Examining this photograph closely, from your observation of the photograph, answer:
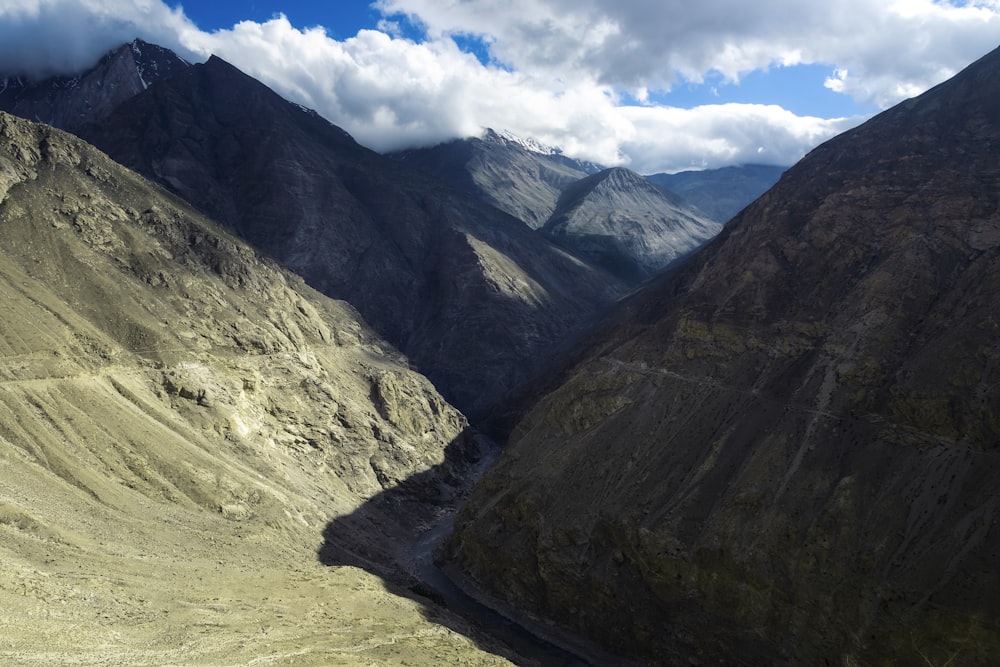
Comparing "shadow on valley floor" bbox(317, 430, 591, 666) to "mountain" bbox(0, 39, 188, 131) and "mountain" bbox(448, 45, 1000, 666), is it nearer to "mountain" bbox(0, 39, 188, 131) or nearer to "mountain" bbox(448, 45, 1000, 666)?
"mountain" bbox(448, 45, 1000, 666)

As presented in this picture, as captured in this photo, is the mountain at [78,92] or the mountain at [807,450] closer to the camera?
the mountain at [807,450]

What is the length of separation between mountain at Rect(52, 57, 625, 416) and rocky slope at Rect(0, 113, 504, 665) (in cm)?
2845

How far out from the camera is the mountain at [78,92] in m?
160

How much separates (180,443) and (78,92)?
145128 mm

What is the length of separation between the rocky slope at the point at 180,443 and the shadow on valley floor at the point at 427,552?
0.46 meters

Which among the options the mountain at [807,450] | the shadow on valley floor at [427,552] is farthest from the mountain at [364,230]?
the mountain at [807,450]

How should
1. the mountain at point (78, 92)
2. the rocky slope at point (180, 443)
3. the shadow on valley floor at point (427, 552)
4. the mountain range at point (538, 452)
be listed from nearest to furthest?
the rocky slope at point (180, 443), the mountain range at point (538, 452), the shadow on valley floor at point (427, 552), the mountain at point (78, 92)

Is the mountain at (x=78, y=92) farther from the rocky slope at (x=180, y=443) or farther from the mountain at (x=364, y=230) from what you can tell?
the rocky slope at (x=180, y=443)

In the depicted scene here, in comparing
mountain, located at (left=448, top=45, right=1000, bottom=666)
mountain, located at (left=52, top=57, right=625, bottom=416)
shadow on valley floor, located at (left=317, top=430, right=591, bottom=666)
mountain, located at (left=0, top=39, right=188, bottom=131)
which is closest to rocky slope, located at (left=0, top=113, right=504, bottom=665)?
shadow on valley floor, located at (left=317, top=430, right=591, bottom=666)

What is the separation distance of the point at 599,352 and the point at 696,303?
84.9 feet

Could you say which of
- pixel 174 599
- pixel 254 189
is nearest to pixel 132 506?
pixel 174 599

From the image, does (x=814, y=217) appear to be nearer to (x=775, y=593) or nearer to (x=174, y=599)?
(x=775, y=593)

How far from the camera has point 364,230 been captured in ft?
460

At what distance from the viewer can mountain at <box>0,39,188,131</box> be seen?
160 m
